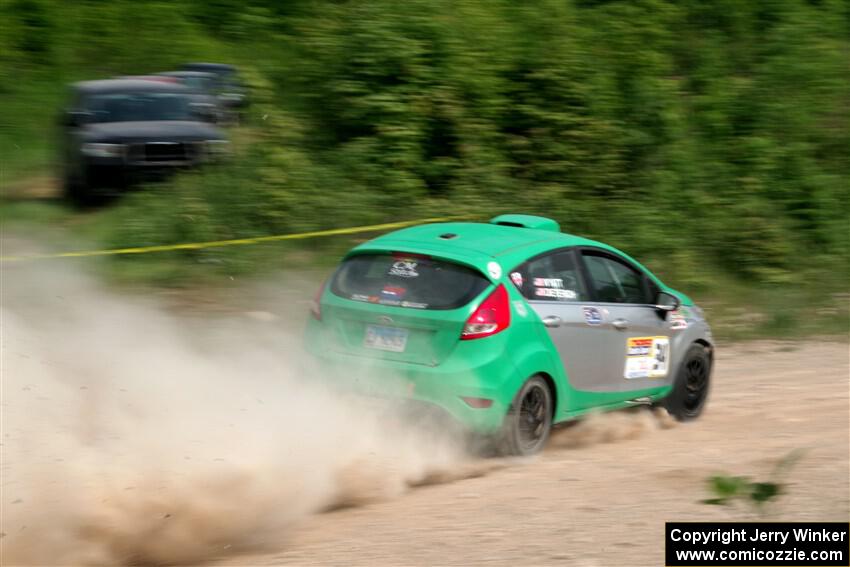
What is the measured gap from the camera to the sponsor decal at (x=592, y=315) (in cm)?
839

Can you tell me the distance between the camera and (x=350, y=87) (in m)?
16.9

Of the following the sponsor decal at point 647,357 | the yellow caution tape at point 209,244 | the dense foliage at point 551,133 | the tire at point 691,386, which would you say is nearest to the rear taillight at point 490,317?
the sponsor decal at point 647,357

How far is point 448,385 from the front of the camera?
7422 mm

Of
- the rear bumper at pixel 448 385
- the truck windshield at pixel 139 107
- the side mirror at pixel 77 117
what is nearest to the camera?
the rear bumper at pixel 448 385

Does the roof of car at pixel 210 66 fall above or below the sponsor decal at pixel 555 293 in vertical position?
above

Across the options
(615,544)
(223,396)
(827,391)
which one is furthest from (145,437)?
(827,391)

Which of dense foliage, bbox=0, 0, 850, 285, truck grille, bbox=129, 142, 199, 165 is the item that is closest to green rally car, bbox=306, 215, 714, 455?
dense foliage, bbox=0, 0, 850, 285

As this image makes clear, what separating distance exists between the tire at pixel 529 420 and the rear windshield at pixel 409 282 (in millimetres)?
780

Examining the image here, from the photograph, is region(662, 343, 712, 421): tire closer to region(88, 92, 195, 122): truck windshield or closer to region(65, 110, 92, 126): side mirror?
region(88, 92, 195, 122): truck windshield

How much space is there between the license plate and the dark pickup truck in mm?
8526

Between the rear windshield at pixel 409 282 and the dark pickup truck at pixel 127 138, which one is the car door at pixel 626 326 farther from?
the dark pickup truck at pixel 127 138

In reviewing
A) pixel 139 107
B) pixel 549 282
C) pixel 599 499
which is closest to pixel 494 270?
pixel 549 282

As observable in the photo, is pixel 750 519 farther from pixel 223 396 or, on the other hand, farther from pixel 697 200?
pixel 697 200

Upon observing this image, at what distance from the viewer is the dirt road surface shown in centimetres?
560
